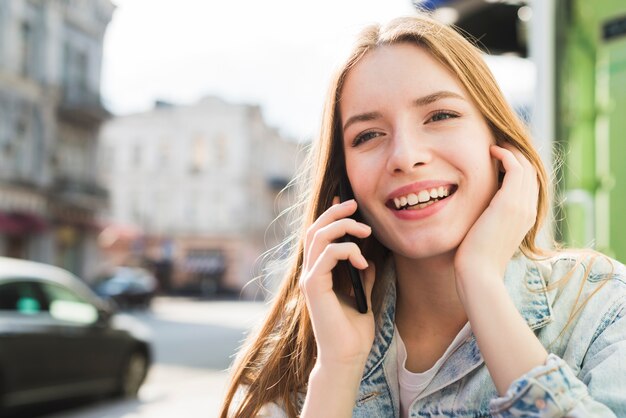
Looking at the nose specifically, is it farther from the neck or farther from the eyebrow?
the neck

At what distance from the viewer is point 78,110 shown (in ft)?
95.5

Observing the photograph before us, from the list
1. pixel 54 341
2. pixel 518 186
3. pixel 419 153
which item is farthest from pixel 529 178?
pixel 54 341

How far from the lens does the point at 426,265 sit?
1.78m

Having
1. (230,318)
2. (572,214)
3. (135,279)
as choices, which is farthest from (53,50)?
(572,214)

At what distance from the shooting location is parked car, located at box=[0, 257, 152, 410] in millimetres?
7082

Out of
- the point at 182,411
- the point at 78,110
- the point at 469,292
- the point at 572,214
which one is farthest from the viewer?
the point at 78,110

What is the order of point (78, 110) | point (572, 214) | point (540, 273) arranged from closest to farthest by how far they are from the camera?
point (540, 273) → point (572, 214) → point (78, 110)

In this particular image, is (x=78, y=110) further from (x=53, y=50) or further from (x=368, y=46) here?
(x=368, y=46)

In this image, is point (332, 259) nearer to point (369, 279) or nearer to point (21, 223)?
point (369, 279)

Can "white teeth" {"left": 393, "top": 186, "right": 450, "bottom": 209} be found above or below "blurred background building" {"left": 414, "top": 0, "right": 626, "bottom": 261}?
below

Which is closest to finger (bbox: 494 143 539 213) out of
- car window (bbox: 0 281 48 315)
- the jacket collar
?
the jacket collar

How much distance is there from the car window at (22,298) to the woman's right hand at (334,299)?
6278 millimetres

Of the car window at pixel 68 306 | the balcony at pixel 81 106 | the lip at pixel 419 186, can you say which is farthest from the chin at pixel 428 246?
the balcony at pixel 81 106

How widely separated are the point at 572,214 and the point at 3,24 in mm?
25435
